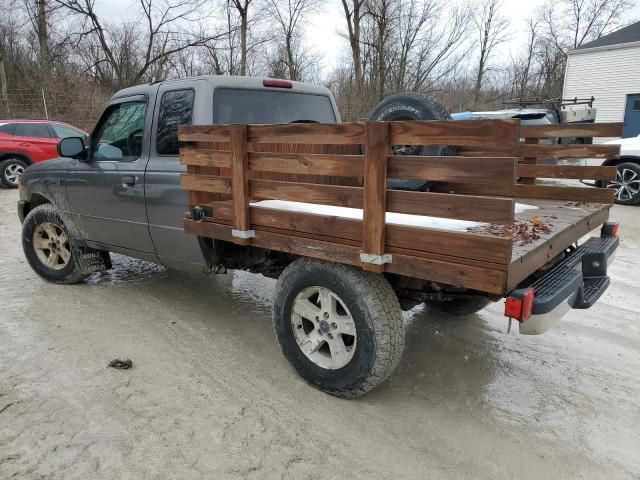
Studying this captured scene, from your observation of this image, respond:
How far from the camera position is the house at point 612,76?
65.3 feet

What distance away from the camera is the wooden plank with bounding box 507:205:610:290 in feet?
7.45

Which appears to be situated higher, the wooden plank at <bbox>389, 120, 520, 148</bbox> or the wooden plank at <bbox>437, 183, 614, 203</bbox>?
the wooden plank at <bbox>389, 120, 520, 148</bbox>

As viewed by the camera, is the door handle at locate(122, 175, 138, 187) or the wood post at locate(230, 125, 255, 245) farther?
the door handle at locate(122, 175, 138, 187)

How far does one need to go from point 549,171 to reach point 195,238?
9.30 feet

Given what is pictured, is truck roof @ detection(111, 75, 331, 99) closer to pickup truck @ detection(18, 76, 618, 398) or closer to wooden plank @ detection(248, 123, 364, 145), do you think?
pickup truck @ detection(18, 76, 618, 398)

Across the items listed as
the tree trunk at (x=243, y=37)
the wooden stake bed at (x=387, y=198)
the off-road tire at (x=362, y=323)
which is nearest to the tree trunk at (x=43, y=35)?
the tree trunk at (x=243, y=37)

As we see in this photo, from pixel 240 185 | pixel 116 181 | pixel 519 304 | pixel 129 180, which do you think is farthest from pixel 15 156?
pixel 519 304

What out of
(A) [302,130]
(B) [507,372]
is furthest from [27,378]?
(B) [507,372]

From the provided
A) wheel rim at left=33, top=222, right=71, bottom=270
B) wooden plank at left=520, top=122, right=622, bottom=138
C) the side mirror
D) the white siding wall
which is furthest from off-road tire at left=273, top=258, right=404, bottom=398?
the white siding wall

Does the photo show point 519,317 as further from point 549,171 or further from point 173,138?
point 173,138

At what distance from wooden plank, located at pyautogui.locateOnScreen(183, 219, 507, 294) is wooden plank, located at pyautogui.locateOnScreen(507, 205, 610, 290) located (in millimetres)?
103

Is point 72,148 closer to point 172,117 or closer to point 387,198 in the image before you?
point 172,117

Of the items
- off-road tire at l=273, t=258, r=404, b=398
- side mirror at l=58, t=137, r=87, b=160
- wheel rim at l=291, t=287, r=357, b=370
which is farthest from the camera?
side mirror at l=58, t=137, r=87, b=160

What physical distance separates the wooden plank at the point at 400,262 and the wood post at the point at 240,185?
0.29 feet
